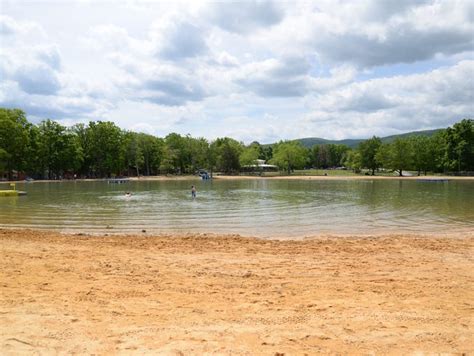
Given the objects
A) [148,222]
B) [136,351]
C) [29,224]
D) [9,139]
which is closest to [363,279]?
[136,351]

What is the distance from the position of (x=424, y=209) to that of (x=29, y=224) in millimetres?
27891

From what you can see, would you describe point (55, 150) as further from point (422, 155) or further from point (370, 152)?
point (422, 155)

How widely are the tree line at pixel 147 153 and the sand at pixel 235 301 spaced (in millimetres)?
94356

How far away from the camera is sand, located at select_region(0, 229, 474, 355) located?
6.12 m

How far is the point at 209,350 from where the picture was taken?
19.1ft

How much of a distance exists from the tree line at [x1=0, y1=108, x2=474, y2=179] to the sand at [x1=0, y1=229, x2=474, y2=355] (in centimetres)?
9436

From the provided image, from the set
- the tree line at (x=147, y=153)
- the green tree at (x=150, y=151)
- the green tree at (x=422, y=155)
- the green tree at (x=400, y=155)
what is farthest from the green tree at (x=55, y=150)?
the green tree at (x=422, y=155)

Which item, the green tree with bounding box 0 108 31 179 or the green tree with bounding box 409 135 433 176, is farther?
the green tree with bounding box 409 135 433 176

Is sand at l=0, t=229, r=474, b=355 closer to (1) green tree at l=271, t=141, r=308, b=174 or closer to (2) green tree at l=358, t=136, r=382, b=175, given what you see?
(2) green tree at l=358, t=136, r=382, b=175

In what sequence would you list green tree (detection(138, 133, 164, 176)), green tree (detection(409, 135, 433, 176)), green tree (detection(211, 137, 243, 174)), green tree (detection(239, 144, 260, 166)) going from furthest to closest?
green tree (detection(239, 144, 260, 166)) → green tree (detection(211, 137, 243, 174)) → green tree (detection(138, 133, 164, 176)) → green tree (detection(409, 135, 433, 176))

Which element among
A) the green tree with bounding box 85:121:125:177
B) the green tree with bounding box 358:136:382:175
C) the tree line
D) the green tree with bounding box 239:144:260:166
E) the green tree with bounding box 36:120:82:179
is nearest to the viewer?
the tree line

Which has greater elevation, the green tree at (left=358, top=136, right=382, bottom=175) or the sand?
the green tree at (left=358, top=136, right=382, bottom=175)

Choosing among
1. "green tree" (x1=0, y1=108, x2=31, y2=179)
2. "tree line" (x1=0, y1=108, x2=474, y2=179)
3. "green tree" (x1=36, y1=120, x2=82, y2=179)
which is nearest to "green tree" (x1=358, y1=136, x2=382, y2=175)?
"tree line" (x1=0, y1=108, x2=474, y2=179)

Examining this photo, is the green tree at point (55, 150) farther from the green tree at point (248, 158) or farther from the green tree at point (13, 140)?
the green tree at point (248, 158)
